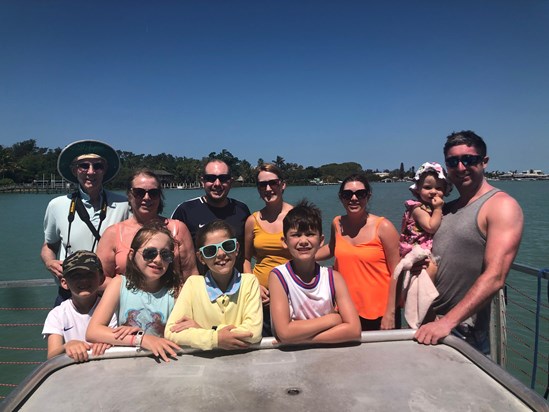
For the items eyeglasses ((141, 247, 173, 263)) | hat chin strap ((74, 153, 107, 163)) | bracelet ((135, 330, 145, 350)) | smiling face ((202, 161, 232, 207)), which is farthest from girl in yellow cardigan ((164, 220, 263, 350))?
hat chin strap ((74, 153, 107, 163))

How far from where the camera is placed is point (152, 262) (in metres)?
2.63

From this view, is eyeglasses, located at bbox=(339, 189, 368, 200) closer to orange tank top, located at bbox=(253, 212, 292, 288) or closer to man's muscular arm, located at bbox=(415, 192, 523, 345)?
orange tank top, located at bbox=(253, 212, 292, 288)

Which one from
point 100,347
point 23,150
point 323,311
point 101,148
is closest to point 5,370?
point 101,148

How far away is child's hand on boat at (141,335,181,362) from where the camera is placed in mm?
2029

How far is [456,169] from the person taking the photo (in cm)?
303

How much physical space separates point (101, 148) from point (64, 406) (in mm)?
2854

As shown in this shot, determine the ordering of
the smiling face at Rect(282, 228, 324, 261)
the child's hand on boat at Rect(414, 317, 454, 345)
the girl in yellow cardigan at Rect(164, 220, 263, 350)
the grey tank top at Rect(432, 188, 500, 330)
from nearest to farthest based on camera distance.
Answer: the child's hand on boat at Rect(414, 317, 454, 345), the girl in yellow cardigan at Rect(164, 220, 263, 350), the smiling face at Rect(282, 228, 324, 261), the grey tank top at Rect(432, 188, 500, 330)

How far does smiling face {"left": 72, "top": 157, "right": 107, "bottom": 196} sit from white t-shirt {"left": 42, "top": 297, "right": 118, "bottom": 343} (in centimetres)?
126

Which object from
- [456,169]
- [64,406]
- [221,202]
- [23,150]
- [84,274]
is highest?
[23,150]

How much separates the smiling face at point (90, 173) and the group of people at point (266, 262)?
1 cm

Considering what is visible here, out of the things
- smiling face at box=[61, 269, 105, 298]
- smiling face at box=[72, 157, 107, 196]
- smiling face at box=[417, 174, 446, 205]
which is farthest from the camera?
smiling face at box=[72, 157, 107, 196]

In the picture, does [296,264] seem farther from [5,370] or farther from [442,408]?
[5,370]

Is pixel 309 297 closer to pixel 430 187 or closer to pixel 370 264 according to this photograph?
pixel 370 264

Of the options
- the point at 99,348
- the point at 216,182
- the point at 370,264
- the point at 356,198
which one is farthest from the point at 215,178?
the point at 99,348
